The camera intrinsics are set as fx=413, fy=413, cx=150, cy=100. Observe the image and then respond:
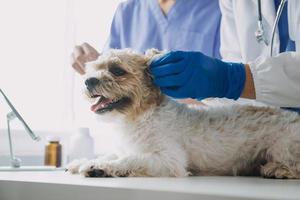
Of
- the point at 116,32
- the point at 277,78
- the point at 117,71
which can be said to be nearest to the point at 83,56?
the point at 116,32

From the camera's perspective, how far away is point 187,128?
1.10 m

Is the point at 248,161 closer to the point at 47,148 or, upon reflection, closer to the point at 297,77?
the point at 297,77

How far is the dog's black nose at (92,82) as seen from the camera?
41.8 inches

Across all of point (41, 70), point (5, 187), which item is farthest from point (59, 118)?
point (5, 187)

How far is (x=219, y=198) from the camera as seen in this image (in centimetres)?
59

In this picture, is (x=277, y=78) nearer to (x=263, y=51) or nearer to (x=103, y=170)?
(x=263, y=51)

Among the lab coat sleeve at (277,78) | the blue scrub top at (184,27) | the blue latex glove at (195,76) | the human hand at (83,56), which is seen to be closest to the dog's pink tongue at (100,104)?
the blue latex glove at (195,76)

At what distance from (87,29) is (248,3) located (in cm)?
119

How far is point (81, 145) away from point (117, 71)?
→ 3.11ft

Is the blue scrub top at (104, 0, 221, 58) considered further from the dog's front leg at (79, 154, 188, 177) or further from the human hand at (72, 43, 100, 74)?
the dog's front leg at (79, 154, 188, 177)

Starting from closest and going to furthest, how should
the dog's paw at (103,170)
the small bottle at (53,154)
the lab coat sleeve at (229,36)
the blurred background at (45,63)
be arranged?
the dog's paw at (103,170), the lab coat sleeve at (229,36), the small bottle at (53,154), the blurred background at (45,63)

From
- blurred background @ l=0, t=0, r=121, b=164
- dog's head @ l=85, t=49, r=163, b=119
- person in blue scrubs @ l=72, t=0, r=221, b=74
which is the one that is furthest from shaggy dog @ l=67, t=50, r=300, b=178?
blurred background @ l=0, t=0, r=121, b=164

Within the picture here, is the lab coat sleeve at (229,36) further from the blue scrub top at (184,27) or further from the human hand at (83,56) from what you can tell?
the human hand at (83,56)

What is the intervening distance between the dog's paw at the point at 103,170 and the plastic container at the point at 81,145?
101cm
